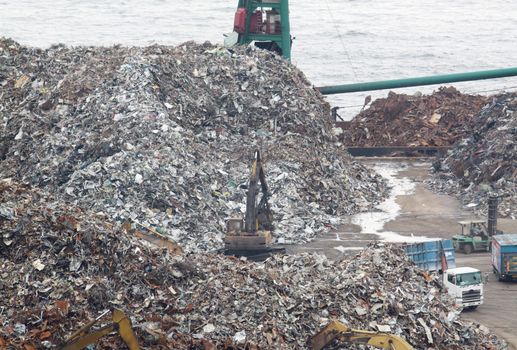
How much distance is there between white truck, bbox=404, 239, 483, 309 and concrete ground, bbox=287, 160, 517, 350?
413mm

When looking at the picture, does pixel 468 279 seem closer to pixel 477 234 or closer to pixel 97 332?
pixel 477 234

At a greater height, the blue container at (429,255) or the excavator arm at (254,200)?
→ the excavator arm at (254,200)

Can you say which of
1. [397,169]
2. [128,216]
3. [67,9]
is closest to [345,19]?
[67,9]

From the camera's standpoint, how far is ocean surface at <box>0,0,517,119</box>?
71562mm

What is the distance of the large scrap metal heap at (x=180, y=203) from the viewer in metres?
21.7

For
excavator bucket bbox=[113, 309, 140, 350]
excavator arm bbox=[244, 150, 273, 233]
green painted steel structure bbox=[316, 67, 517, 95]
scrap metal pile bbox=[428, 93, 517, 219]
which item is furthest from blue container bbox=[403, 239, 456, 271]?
green painted steel structure bbox=[316, 67, 517, 95]

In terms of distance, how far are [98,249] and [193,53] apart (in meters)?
20.2

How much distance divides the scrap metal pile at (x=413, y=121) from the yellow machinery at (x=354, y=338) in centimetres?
2560

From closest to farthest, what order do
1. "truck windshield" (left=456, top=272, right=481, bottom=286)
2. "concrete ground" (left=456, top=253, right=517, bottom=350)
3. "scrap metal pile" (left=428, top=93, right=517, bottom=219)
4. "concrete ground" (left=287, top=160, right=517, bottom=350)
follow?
"concrete ground" (left=456, top=253, right=517, bottom=350) < "concrete ground" (left=287, top=160, right=517, bottom=350) < "truck windshield" (left=456, top=272, right=481, bottom=286) < "scrap metal pile" (left=428, top=93, right=517, bottom=219)

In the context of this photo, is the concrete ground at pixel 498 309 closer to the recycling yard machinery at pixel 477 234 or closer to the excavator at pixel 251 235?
the recycling yard machinery at pixel 477 234

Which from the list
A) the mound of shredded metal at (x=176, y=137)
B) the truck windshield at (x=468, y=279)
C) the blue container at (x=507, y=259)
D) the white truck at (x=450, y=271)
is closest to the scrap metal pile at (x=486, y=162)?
the mound of shredded metal at (x=176, y=137)

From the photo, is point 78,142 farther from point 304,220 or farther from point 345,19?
point 345,19

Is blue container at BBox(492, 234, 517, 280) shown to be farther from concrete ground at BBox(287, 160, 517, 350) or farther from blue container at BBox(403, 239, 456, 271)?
blue container at BBox(403, 239, 456, 271)

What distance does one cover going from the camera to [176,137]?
36688 millimetres
